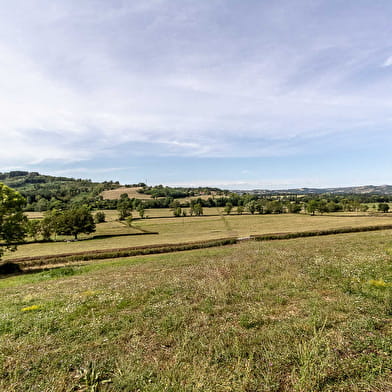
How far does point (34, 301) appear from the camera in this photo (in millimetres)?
12258

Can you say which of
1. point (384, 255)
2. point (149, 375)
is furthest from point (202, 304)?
point (384, 255)

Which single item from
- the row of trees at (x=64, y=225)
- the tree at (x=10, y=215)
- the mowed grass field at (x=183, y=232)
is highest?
the tree at (x=10, y=215)

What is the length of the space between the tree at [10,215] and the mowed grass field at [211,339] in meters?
21.8

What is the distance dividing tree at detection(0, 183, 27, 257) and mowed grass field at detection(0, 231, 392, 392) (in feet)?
71.6

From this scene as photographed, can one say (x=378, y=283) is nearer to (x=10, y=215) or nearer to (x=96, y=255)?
(x=10, y=215)

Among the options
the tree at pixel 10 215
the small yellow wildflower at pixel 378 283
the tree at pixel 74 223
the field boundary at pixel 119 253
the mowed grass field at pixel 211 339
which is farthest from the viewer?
the tree at pixel 74 223

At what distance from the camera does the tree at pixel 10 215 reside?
28156 mm

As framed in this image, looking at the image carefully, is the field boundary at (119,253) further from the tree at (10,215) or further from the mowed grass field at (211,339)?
the mowed grass field at (211,339)

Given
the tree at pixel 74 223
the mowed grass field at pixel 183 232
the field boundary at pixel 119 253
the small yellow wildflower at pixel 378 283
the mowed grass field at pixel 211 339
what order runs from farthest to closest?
the tree at pixel 74 223 → the mowed grass field at pixel 183 232 → the field boundary at pixel 119 253 → the small yellow wildflower at pixel 378 283 → the mowed grass field at pixel 211 339

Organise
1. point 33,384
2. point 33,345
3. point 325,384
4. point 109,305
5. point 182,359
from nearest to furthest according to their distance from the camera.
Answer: point 325,384
point 33,384
point 182,359
point 33,345
point 109,305

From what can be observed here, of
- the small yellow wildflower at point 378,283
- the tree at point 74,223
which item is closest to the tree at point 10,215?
the small yellow wildflower at point 378,283

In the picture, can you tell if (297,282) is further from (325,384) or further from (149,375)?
(149,375)

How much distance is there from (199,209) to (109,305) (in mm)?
129907

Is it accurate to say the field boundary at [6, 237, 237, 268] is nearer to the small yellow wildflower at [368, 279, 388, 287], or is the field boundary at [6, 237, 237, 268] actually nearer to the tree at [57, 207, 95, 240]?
the tree at [57, 207, 95, 240]
